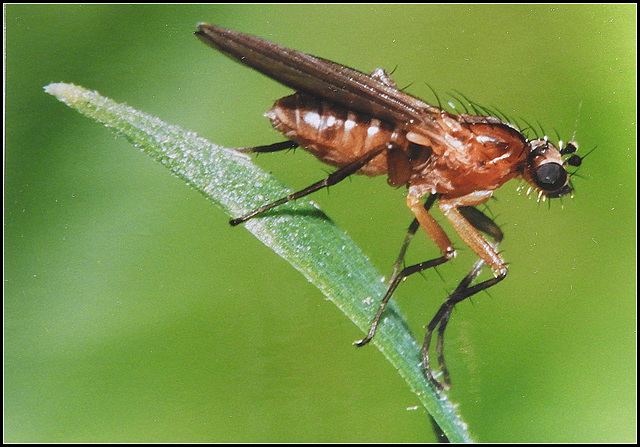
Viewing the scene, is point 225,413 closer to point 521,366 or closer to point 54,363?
point 54,363

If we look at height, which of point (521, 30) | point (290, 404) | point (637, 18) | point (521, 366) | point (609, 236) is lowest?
point (521, 366)

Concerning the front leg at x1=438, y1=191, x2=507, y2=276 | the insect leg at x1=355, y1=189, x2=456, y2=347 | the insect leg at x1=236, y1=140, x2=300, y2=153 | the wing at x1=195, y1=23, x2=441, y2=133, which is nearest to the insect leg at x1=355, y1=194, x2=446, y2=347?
the insect leg at x1=355, y1=189, x2=456, y2=347

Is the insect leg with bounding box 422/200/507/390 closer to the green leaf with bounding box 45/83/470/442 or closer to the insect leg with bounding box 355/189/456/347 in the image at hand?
the insect leg with bounding box 355/189/456/347

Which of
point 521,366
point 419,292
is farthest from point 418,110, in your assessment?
point 521,366

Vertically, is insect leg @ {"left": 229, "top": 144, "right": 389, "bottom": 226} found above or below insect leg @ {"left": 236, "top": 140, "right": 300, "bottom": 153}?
below

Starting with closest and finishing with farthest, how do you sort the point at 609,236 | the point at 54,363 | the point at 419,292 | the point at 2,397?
the point at 2,397, the point at 54,363, the point at 419,292, the point at 609,236

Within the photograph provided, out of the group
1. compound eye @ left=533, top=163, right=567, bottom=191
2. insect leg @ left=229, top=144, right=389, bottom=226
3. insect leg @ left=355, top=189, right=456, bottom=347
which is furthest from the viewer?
compound eye @ left=533, top=163, right=567, bottom=191

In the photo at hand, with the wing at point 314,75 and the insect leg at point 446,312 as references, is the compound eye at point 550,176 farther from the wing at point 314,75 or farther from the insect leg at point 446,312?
the wing at point 314,75
